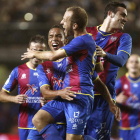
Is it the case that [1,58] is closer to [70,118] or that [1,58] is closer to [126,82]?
[126,82]

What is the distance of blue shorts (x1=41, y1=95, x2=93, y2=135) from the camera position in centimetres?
295

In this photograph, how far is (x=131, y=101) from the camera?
5.85m

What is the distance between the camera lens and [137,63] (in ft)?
19.5

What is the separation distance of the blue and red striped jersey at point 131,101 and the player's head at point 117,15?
2.38m

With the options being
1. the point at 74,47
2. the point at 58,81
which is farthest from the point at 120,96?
the point at 74,47

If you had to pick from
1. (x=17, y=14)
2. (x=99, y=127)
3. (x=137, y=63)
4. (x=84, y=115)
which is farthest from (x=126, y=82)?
(x=17, y=14)

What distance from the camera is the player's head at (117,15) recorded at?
12.4ft

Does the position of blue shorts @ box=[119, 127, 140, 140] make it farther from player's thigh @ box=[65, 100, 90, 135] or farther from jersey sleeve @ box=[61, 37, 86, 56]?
jersey sleeve @ box=[61, 37, 86, 56]

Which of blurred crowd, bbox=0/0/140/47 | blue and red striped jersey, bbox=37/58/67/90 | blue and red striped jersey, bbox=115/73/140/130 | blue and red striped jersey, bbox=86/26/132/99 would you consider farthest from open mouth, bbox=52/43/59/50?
blurred crowd, bbox=0/0/140/47

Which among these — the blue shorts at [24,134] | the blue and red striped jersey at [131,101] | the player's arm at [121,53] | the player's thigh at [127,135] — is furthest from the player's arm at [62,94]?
the player's thigh at [127,135]

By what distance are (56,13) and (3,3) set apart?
2.47 m

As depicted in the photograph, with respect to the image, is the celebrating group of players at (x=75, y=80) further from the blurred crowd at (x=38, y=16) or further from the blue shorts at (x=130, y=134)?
the blurred crowd at (x=38, y=16)

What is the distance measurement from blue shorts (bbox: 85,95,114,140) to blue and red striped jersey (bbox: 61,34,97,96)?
0.77 metres

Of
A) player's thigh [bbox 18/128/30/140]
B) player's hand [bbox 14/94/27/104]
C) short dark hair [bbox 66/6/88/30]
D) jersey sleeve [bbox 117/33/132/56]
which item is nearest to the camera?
short dark hair [bbox 66/6/88/30]
